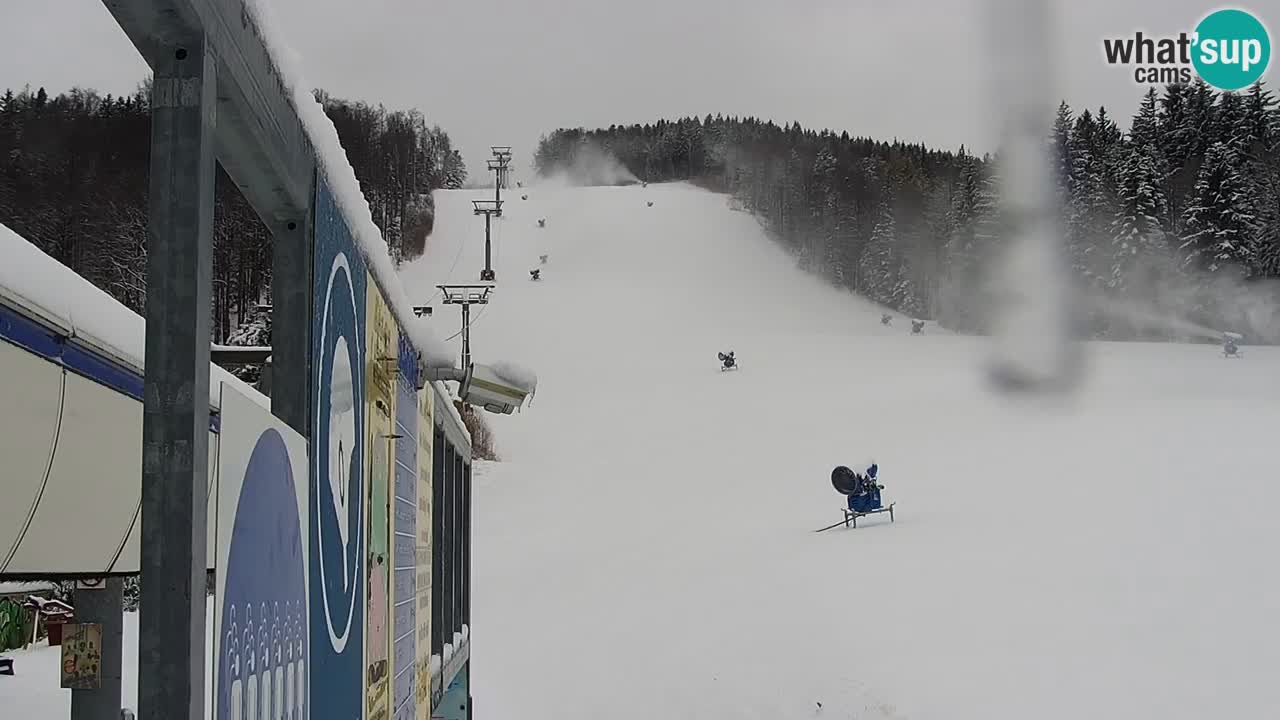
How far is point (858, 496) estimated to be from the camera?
15.0 meters

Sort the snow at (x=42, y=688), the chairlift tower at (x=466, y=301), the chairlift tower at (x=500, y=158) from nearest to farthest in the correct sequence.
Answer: the snow at (x=42, y=688), the chairlift tower at (x=466, y=301), the chairlift tower at (x=500, y=158)

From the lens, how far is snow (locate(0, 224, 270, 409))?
194 centimetres

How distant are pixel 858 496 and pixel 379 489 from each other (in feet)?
41.9

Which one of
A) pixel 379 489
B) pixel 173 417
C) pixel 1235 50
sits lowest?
pixel 379 489

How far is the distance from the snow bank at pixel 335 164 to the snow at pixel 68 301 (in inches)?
16.3

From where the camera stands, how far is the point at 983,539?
13.4m

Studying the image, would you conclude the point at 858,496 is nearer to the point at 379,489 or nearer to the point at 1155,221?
the point at 379,489

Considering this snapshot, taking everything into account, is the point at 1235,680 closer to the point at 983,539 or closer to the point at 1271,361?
the point at 983,539

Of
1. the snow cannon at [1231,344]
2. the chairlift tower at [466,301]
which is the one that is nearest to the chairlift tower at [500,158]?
the chairlift tower at [466,301]

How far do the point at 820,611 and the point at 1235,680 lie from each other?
12.8ft

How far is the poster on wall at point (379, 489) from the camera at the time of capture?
2635 mm

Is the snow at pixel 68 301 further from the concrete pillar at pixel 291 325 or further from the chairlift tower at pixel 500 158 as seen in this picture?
the chairlift tower at pixel 500 158

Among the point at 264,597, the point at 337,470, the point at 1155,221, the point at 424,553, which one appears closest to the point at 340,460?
the point at 337,470

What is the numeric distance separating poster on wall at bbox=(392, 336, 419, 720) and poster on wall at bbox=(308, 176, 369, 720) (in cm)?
63
